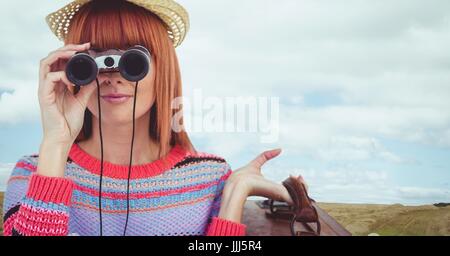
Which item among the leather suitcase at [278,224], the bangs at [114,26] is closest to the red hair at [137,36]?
the bangs at [114,26]

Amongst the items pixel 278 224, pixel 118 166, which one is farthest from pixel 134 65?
pixel 278 224

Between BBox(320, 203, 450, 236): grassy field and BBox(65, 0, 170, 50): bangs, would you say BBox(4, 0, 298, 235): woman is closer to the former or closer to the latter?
BBox(65, 0, 170, 50): bangs

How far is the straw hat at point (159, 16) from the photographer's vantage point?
1.43 meters

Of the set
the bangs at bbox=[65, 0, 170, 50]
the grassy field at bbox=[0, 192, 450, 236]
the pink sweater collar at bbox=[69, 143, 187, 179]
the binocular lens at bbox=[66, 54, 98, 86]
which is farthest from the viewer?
the grassy field at bbox=[0, 192, 450, 236]

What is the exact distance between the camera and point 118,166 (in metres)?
1.53

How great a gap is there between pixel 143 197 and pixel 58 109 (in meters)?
0.36

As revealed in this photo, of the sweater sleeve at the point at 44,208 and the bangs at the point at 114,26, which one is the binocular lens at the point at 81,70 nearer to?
the bangs at the point at 114,26

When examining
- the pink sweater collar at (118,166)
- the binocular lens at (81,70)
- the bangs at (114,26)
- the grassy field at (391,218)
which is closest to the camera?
the binocular lens at (81,70)

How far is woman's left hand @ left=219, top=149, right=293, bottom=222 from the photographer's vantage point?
4.69ft

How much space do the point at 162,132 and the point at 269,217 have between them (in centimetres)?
46

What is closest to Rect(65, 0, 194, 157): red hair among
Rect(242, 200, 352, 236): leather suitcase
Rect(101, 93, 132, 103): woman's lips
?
Rect(101, 93, 132, 103): woman's lips

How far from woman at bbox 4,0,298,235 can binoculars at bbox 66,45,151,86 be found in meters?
0.06

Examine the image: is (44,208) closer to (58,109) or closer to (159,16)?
(58,109)
